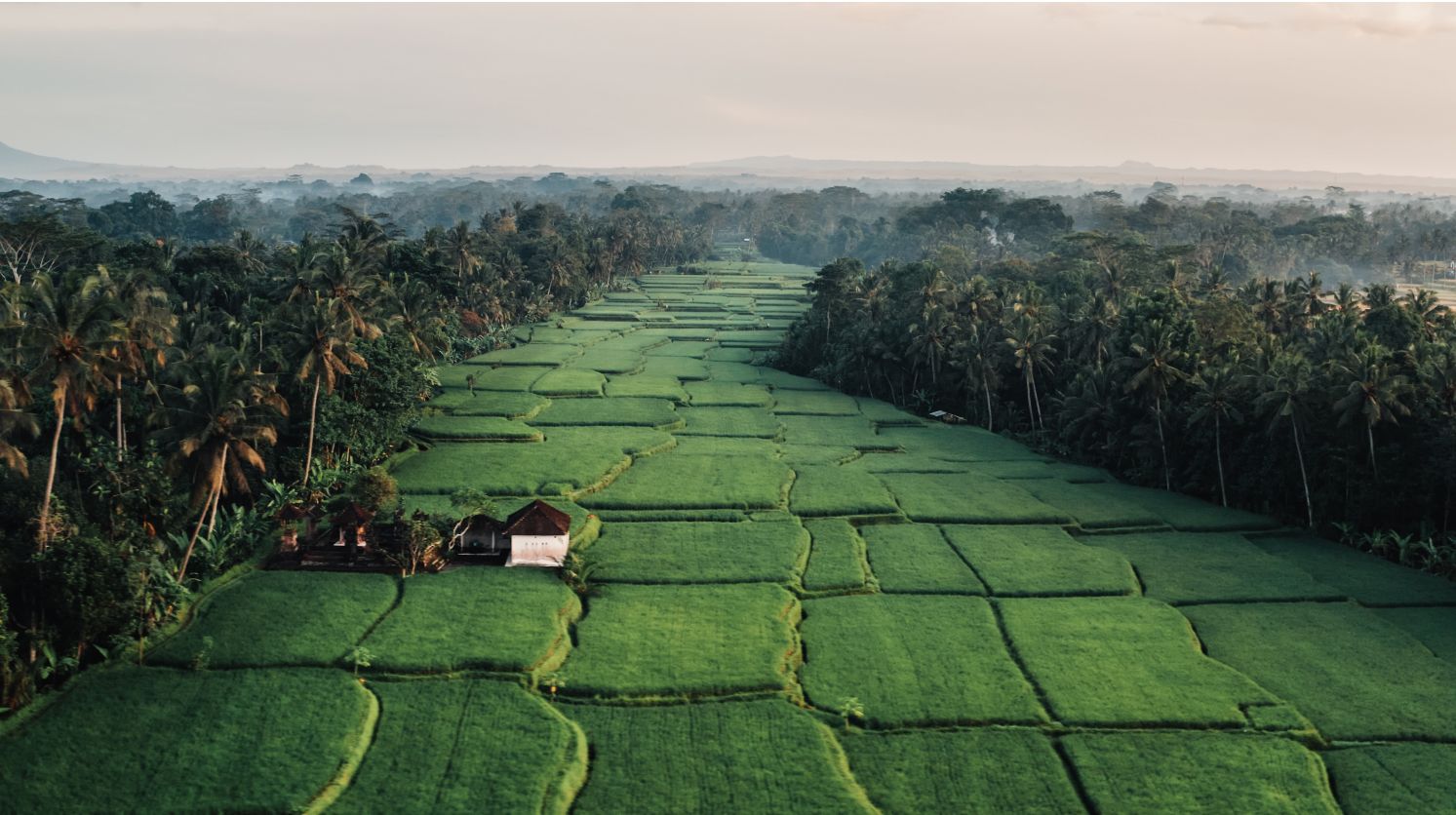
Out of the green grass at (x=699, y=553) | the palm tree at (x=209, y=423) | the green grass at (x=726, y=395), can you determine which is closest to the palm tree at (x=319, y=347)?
the palm tree at (x=209, y=423)

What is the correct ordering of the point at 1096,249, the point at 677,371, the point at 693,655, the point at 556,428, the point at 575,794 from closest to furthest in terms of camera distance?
the point at 575,794 → the point at 693,655 → the point at 556,428 → the point at 677,371 → the point at 1096,249

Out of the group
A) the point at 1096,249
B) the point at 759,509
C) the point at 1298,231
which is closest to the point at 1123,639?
the point at 759,509

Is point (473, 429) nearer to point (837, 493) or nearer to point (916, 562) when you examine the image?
point (837, 493)

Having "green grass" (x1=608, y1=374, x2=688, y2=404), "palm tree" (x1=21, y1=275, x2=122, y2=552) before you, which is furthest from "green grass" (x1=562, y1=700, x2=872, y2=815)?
"green grass" (x1=608, y1=374, x2=688, y2=404)

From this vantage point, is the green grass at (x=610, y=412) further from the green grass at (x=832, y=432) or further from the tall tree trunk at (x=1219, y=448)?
the tall tree trunk at (x=1219, y=448)

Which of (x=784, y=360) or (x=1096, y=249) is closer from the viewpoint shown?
(x=784, y=360)

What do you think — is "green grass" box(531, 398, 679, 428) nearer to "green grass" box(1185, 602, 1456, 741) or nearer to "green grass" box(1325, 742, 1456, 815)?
"green grass" box(1185, 602, 1456, 741)

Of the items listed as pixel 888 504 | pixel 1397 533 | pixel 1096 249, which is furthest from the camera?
pixel 1096 249

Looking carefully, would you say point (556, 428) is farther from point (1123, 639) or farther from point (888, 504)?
point (1123, 639)
